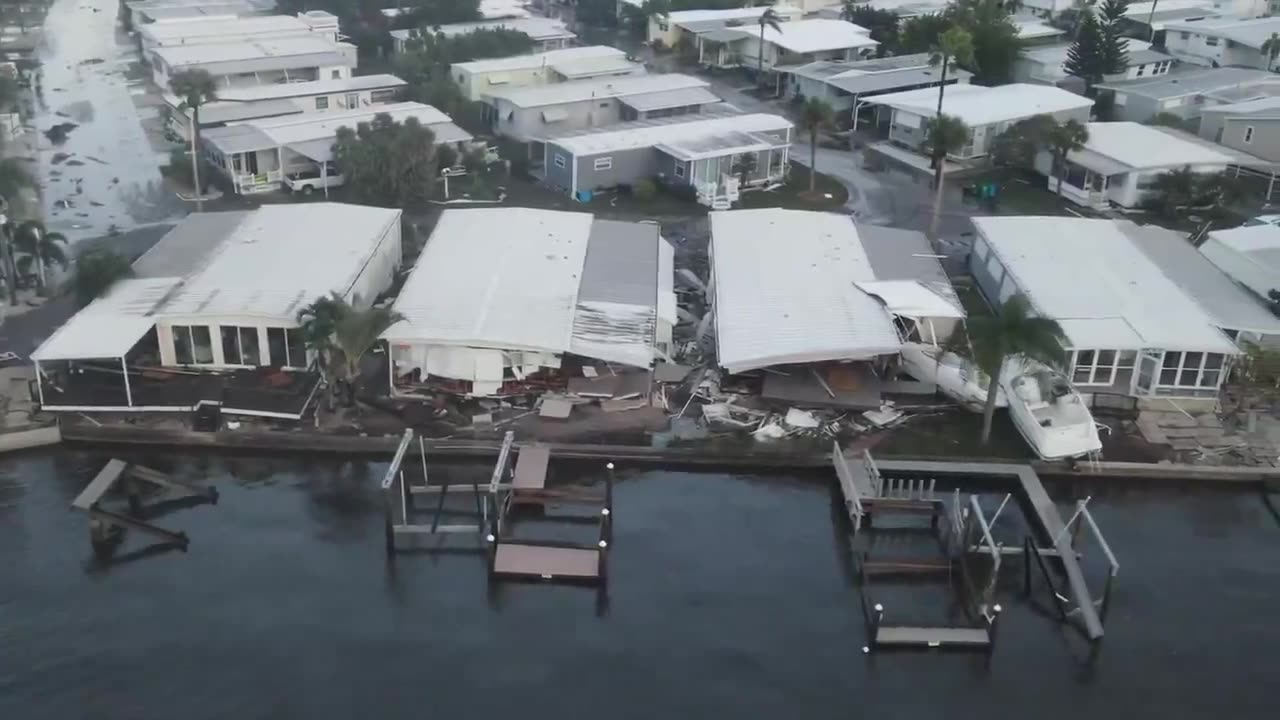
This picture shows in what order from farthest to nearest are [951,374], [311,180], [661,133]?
[661,133] < [311,180] < [951,374]

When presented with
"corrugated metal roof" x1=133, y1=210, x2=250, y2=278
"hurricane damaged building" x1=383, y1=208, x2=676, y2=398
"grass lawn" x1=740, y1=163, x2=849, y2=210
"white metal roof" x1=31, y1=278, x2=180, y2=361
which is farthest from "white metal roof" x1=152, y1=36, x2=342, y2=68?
"white metal roof" x1=31, y1=278, x2=180, y2=361

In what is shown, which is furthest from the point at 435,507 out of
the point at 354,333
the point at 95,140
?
the point at 95,140

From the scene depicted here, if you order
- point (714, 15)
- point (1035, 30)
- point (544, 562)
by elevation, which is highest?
point (714, 15)

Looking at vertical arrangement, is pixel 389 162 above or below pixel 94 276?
above

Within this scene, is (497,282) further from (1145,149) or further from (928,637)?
(1145,149)

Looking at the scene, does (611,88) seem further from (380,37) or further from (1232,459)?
(1232,459)

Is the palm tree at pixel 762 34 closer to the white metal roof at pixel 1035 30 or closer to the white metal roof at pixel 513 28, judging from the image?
the white metal roof at pixel 513 28

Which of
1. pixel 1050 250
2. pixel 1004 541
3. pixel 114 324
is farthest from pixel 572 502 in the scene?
pixel 1050 250

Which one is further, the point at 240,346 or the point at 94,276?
the point at 94,276
